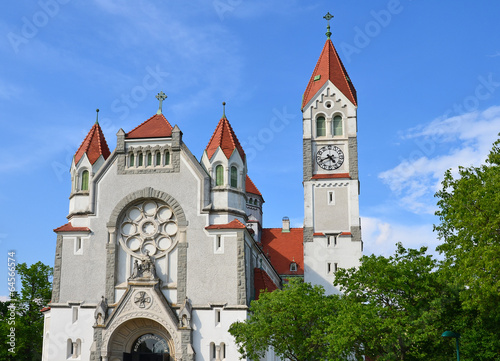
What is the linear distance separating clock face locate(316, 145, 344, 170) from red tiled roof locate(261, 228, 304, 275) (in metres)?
15.1

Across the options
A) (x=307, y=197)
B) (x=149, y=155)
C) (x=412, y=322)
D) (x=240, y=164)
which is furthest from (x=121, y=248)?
(x=412, y=322)

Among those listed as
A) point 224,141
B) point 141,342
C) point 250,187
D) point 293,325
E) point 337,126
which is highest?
point 250,187

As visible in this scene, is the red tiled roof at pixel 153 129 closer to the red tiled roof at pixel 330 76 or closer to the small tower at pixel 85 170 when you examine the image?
the small tower at pixel 85 170

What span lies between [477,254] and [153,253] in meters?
22.5

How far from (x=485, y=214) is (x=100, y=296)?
25.7 metres

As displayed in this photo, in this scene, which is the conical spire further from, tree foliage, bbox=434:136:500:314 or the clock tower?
tree foliage, bbox=434:136:500:314

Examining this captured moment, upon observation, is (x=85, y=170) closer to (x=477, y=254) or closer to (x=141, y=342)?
(x=141, y=342)

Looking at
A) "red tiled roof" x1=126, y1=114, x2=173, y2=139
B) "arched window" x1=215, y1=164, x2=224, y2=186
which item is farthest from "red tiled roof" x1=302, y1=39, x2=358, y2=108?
"red tiled roof" x1=126, y1=114, x2=173, y2=139

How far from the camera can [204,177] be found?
43.7m

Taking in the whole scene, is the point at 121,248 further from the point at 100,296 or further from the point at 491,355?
the point at 491,355

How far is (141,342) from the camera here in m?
42.2

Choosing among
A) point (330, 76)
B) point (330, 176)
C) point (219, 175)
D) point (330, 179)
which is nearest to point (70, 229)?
point (219, 175)

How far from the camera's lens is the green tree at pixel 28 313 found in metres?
52.9

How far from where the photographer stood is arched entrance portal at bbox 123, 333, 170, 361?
137 feet
